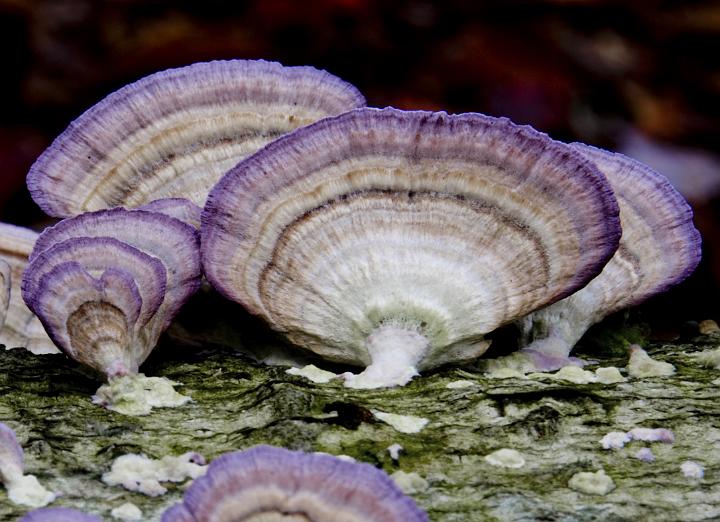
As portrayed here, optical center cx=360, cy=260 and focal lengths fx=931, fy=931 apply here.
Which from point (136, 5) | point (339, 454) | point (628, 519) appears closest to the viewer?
point (628, 519)

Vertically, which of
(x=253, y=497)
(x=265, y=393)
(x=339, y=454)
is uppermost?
(x=265, y=393)

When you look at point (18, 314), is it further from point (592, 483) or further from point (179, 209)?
point (592, 483)

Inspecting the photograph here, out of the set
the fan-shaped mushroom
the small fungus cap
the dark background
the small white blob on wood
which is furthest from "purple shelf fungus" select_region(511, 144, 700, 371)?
the dark background

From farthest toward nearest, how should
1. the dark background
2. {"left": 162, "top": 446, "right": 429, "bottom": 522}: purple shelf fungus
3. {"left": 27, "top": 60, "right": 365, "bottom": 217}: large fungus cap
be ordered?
the dark background → {"left": 27, "top": 60, "right": 365, "bottom": 217}: large fungus cap → {"left": 162, "top": 446, "right": 429, "bottom": 522}: purple shelf fungus

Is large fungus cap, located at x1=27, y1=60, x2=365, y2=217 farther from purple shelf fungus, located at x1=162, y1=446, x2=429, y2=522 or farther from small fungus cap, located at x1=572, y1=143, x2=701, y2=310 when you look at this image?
purple shelf fungus, located at x1=162, y1=446, x2=429, y2=522

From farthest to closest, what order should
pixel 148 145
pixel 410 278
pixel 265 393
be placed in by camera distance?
pixel 148 145, pixel 410 278, pixel 265 393

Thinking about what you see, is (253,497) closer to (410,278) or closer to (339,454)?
(339,454)

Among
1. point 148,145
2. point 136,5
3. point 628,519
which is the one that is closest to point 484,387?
point 628,519

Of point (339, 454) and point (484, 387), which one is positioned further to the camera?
point (484, 387)
